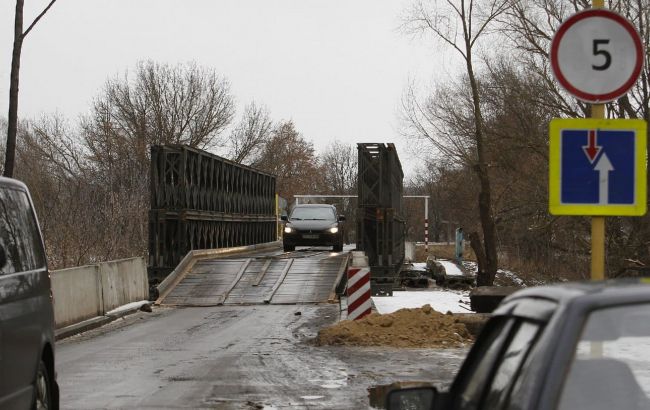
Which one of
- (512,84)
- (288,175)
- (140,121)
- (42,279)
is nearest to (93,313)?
(42,279)

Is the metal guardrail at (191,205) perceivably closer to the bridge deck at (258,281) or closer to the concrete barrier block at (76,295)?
the bridge deck at (258,281)

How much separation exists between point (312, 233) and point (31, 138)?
41.1 m

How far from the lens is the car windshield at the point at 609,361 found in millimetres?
2320

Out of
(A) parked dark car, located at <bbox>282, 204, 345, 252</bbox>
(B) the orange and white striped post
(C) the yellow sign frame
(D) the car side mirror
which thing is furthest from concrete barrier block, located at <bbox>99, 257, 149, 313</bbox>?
(D) the car side mirror

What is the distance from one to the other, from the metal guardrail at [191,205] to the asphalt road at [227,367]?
693cm

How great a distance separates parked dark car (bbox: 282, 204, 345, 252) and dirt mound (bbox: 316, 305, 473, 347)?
1702 centimetres

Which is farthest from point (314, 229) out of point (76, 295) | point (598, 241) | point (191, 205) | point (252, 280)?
point (598, 241)

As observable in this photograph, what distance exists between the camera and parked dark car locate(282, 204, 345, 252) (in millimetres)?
32812

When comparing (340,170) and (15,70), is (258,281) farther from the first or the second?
(340,170)

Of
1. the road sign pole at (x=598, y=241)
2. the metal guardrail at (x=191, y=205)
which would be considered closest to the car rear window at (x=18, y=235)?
the road sign pole at (x=598, y=241)

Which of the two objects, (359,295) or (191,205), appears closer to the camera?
(359,295)

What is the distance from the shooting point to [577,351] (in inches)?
90.9

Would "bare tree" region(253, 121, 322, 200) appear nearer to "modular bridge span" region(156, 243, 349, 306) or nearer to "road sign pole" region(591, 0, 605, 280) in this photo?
"modular bridge span" region(156, 243, 349, 306)

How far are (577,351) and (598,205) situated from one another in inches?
157
